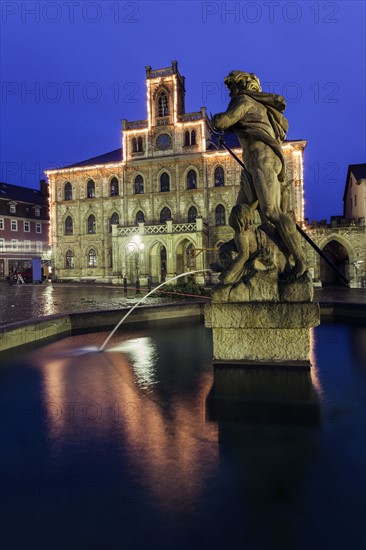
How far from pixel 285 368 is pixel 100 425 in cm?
221

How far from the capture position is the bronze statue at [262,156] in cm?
457

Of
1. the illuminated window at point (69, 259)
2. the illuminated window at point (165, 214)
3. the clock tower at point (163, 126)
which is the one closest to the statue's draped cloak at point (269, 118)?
the illuminated window at point (165, 214)

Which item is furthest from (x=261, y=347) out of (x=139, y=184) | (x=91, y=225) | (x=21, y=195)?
(x=21, y=195)

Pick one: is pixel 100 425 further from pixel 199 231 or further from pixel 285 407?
pixel 199 231

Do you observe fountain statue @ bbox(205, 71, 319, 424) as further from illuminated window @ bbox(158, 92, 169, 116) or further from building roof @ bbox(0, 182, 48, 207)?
building roof @ bbox(0, 182, 48, 207)

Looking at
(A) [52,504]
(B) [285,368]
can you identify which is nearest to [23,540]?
(A) [52,504]

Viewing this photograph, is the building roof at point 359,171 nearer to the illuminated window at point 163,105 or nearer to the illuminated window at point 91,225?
the illuminated window at point 163,105

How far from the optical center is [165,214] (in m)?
38.8

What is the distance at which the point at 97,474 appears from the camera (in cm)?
225

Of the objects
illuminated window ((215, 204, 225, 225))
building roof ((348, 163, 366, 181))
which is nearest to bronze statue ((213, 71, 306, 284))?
building roof ((348, 163, 366, 181))

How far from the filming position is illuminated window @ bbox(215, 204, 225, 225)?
37037 mm

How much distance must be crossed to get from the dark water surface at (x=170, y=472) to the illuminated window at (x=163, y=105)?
39523 mm

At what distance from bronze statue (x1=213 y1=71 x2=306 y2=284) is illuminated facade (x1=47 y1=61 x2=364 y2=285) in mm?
29647

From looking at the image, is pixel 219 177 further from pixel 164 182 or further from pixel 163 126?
pixel 163 126
